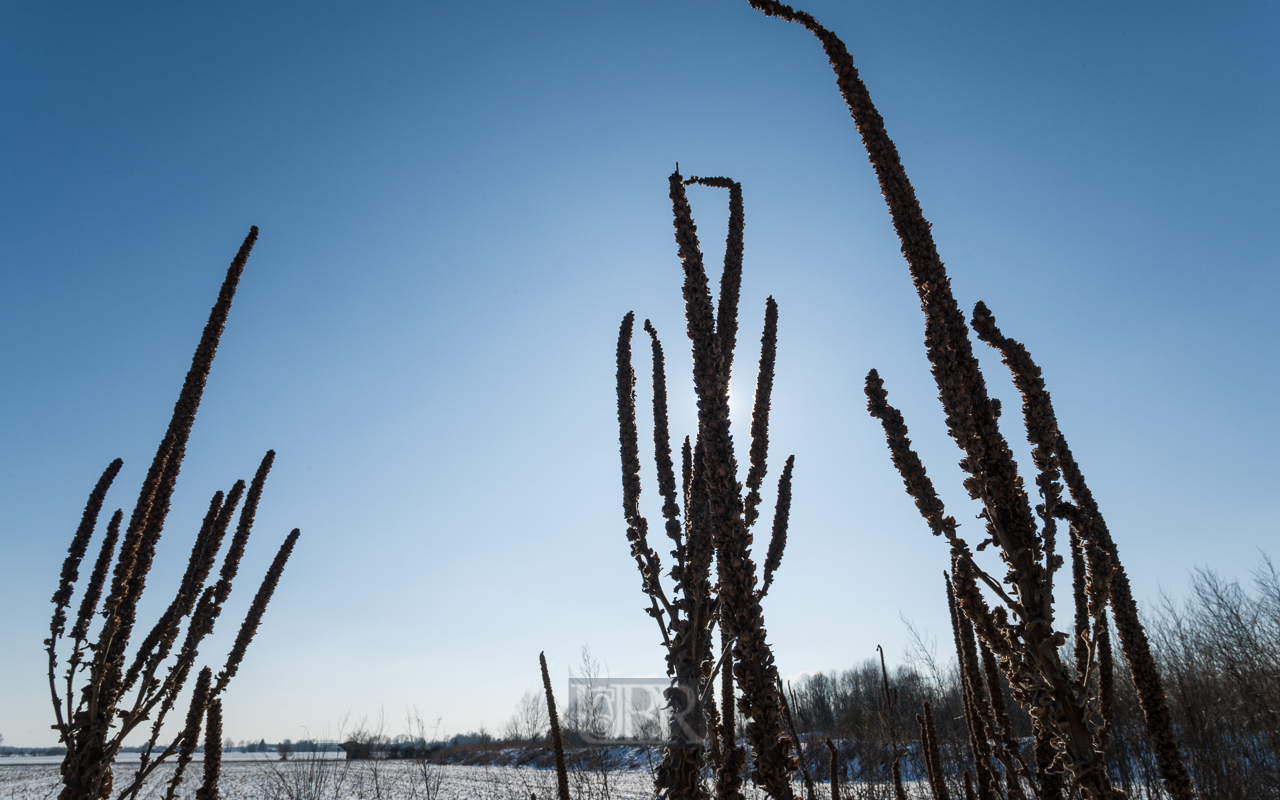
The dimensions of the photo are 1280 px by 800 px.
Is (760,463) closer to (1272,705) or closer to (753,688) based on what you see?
(753,688)

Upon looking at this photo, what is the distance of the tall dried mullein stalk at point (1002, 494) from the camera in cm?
256

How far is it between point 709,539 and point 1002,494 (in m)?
3.46

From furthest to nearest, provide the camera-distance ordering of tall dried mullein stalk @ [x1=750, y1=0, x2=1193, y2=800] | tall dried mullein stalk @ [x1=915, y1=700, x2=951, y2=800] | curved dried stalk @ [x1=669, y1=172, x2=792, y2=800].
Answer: tall dried mullein stalk @ [x1=915, y1=700, x2=951, y2=800], curved dried stalk @ [x1=669, y1=172, x2=792, y2=800], tall dried mullein stalk @ [x1=750, y1=0, x2=1193, y2=800]

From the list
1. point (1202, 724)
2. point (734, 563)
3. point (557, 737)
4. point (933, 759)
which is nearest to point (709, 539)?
point (734, 563)

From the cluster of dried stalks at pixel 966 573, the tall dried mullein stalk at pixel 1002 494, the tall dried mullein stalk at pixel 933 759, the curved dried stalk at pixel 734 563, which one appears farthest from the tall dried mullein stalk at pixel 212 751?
the tall dried mullein stalk at pixel 933 759

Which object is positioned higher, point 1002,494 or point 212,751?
point 1002,494

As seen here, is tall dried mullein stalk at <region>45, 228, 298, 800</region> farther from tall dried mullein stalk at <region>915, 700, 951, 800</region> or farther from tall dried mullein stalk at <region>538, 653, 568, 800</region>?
tall dried mullein stalk at <region>915, 700, 951, 800</region>

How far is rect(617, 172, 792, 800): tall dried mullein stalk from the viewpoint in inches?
125

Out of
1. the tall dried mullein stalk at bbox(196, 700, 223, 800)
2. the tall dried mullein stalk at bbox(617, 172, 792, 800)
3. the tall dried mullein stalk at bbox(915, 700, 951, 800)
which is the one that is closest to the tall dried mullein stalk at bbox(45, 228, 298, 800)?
the tall dried mullein stalk at bbox(196, 700, 223, 800)

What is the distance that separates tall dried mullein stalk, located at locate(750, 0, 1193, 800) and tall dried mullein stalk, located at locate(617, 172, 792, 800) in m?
1.07

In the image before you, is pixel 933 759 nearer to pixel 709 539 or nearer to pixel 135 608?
pixel 709 539

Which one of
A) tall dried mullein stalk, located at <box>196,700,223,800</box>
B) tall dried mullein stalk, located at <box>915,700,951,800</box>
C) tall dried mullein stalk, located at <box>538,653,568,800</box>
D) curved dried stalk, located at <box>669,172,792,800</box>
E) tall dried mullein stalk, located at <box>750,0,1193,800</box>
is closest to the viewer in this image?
tall dried mullein stalk, located at <box>750,0,1193,800</box>

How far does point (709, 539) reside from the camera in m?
5.90

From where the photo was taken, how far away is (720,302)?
218 inches
